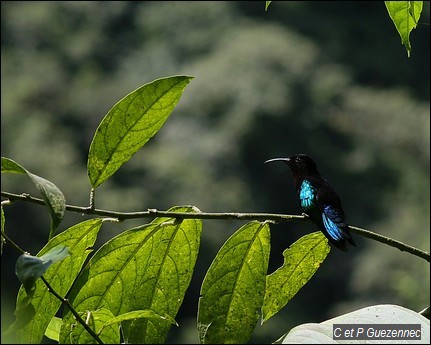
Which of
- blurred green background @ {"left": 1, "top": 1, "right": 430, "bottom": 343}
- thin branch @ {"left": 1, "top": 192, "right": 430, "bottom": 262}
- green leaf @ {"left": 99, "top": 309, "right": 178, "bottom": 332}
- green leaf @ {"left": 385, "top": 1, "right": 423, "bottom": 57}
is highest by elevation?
green leaf @ {"left": 385, "top": 1, "right": 423, "bottom": 57}

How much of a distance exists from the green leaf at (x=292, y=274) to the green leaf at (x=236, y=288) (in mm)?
51

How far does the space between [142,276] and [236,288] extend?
2.5 inches

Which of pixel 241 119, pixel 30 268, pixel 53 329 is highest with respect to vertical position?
pixel 30 268

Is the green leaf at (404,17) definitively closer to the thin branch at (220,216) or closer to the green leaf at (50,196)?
the thin branch at (220,216)

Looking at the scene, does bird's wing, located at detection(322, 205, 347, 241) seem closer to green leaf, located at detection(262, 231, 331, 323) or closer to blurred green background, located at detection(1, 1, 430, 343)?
green leaf, located at detection(262, 231, 331, 323)

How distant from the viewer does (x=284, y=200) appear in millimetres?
16297

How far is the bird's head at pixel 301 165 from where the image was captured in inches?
34.3

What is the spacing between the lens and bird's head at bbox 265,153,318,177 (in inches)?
34.3

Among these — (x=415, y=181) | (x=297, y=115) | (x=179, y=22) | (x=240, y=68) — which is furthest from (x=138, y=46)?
(x=415, y=181)

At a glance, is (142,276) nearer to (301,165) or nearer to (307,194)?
(307,194)

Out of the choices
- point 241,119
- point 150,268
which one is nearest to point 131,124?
point 150,268

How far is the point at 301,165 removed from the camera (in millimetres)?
899

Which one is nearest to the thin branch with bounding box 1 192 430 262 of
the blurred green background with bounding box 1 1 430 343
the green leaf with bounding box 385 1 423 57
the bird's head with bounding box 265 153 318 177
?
the green leaf with bounding box 385 1 423 57

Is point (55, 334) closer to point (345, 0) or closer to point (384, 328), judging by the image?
point (384, 328)
